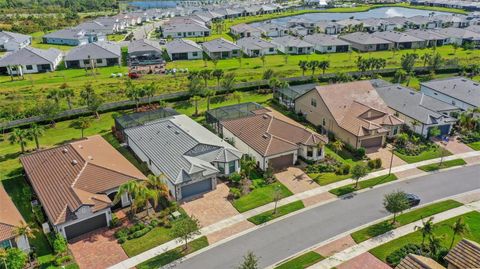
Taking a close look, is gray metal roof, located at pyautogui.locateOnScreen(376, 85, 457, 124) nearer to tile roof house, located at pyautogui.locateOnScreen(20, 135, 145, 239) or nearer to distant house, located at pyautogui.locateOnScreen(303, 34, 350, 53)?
tile roof house, located at pyautogui.locateOnScreen(20, 135, 145, 239)

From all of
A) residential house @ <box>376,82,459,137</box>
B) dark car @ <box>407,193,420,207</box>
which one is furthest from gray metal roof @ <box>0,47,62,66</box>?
dark car @ <box>407,193,420,207</box>

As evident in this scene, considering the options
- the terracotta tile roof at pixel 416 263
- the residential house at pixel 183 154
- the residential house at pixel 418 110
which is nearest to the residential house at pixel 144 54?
the residential house at pixel 183 154

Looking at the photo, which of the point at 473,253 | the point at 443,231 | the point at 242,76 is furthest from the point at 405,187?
the point at 242,76

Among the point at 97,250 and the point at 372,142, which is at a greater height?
the point at 372,142

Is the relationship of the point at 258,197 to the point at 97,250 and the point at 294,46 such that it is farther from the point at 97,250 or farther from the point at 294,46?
the point at 294,46

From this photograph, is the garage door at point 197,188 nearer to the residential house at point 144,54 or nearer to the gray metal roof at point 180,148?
the gray metal roof at point 180,148

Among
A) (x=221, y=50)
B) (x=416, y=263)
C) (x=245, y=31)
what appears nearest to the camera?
(x=416, y=263)

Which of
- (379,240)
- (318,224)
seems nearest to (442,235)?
(379,240)
